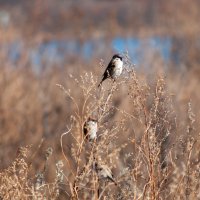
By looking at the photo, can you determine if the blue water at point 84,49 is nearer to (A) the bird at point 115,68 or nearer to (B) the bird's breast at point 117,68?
(A) the bird at point 115,68

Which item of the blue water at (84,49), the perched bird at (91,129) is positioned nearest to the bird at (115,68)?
the perched bird at (91,129)

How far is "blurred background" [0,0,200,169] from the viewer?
49.0 ft

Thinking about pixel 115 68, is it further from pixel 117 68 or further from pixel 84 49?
pixel 84 49

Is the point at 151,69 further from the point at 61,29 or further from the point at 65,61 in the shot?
the point at 61,29

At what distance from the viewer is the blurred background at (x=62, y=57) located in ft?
49.0

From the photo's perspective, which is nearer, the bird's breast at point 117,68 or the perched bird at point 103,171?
the perched bird at point 103,171

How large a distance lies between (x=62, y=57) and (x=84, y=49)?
0.98 metres

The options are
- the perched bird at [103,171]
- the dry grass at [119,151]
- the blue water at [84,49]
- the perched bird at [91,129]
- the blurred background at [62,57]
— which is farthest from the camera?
the blue water at [84,49]

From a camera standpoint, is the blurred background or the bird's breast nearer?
the bird's breast

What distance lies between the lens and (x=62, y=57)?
18.9 m

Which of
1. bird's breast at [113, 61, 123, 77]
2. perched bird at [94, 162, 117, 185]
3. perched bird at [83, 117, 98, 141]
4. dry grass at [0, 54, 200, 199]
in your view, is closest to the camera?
dry grass at [0, 54, 200, 199]

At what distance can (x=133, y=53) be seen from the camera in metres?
17.1

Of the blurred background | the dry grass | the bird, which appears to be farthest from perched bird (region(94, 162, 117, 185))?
the blurred background

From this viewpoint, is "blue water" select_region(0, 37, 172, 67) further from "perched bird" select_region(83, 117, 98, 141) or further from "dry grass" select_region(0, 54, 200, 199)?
"dry grass" select_region(0, 54, 200, 199)
